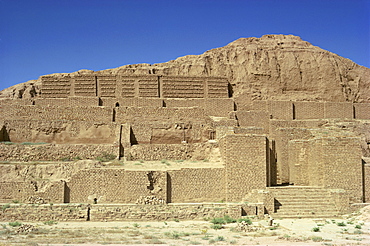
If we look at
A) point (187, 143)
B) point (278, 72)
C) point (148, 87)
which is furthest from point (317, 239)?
point (278, 72)

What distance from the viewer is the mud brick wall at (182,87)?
29.0 meters

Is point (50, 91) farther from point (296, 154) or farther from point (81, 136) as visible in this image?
point (296, 154)

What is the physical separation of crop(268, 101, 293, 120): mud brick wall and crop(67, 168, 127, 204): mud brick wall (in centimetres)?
1137

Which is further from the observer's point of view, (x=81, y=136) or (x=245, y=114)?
(x=245, y=114)

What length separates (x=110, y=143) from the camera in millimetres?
23859

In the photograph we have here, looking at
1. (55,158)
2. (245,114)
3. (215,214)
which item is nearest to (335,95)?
(245,114)

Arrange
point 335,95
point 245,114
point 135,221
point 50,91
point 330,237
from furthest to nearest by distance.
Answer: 1. point 335,95
2. point 50,91
3. point 245,114
4. point 135,221
5. point 330,237

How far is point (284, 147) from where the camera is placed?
23125 millimetres

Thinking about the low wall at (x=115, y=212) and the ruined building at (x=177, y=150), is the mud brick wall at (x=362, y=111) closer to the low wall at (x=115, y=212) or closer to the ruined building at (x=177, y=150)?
the ruined building at (x=177, y=150)

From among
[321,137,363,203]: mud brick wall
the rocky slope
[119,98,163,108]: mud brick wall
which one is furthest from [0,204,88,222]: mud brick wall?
the rocky slope

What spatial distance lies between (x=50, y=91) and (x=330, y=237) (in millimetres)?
18836

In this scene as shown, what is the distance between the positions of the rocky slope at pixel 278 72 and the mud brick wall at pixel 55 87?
9.84ft

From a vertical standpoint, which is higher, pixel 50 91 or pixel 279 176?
pixel 50 91

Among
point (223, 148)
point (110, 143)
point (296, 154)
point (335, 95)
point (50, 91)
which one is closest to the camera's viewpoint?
point (223, 148)
